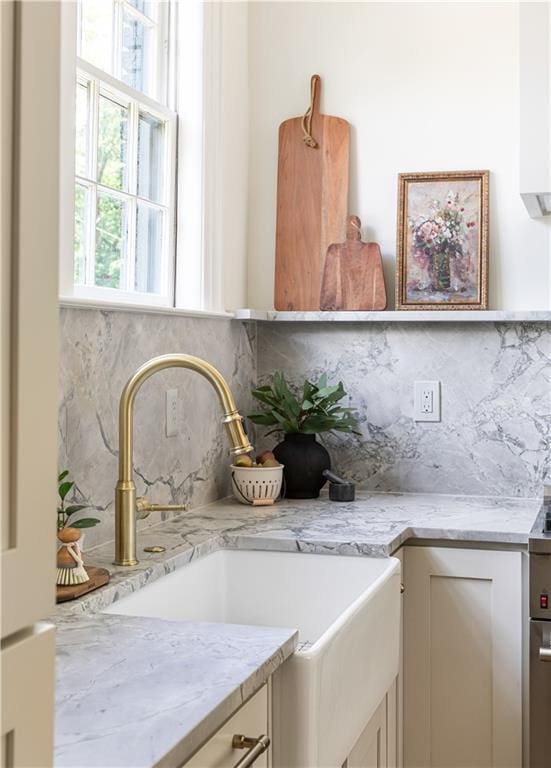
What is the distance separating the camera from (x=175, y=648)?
1.27m

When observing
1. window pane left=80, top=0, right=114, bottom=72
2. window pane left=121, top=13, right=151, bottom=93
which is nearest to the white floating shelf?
window pane left=121, top=13, right=151, bottom=93

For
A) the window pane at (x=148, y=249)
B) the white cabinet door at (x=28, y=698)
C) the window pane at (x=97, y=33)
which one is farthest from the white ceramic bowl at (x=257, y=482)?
the white cabinet door at (x=28, y=698)

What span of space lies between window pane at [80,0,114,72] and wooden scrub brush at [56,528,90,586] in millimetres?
1110

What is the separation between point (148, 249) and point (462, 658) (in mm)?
1246

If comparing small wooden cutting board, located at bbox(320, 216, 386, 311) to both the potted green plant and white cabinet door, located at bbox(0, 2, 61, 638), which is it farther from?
white cabinet door, located at bbox(0, 2, 61, 638)

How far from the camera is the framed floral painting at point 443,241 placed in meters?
2.68

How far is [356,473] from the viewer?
2.82 metres

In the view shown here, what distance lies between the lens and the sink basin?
1346 mm

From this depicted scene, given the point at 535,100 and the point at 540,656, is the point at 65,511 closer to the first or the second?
the point at 540,656

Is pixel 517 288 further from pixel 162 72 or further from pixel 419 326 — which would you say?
pixel 162 72

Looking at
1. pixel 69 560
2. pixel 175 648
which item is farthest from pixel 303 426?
pixel 175 648

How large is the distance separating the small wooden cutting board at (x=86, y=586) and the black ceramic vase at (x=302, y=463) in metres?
0.97

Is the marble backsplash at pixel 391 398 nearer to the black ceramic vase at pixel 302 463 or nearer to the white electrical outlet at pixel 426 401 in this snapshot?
the white electrical outlet at pixel 426 401

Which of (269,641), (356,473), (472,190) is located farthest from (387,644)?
(472,190)
